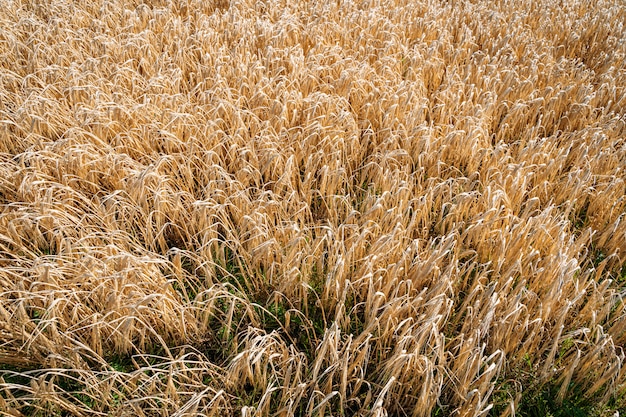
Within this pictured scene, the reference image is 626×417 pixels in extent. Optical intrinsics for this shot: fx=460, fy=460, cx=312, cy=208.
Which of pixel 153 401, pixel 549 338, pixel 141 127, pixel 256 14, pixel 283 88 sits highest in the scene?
pixel 256 14

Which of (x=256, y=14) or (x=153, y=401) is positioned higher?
(x=256, y=14)

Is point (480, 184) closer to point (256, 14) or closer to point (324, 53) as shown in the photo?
point (324, 53)

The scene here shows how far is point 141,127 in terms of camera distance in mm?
2135

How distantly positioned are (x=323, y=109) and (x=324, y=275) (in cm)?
97

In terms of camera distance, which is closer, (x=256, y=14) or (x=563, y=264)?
(x=563, y=264)

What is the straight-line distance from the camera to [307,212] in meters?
1.93

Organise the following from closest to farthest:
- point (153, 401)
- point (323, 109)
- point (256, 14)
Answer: point (153, 401)
point (323, 109)
point (256, 14)

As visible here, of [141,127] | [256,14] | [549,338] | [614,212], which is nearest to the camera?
[549,338]

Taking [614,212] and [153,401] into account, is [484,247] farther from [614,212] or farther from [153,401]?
[153,401]

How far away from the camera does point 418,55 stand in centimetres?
277

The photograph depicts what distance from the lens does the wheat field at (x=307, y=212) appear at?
135cm

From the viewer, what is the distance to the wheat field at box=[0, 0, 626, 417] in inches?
53.3

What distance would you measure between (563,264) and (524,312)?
21 centimetres

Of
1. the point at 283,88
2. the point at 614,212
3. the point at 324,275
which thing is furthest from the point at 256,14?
the point at 614,212
